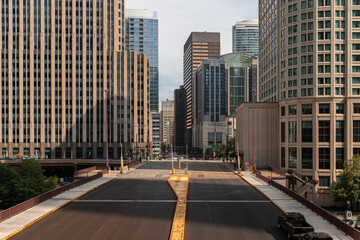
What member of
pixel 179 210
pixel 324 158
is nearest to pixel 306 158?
pixel 324 158

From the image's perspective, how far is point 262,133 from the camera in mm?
77625

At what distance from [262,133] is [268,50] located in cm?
2564

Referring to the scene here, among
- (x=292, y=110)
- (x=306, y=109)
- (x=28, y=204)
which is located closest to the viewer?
(x=28, y=204)

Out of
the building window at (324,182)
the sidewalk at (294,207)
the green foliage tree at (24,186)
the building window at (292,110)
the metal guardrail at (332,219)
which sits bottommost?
the building window at (324,182)

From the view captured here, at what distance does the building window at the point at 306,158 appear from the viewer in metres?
69.1

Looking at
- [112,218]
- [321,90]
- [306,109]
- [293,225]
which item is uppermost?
[321,90]

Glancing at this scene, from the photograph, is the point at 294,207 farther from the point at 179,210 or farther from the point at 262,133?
the point at 262,133

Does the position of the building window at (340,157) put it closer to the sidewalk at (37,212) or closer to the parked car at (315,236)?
the sidewalk at (37,212)

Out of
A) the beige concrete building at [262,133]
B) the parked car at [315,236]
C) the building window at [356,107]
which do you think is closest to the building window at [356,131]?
the building window at [356,107]

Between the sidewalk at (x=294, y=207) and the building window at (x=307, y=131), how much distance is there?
2221 centimetres

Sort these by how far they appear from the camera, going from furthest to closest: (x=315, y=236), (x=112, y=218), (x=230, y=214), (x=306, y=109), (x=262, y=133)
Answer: (x=262, y=133), (x=306, y=109), (x=230, y=214), (x=112, y=218), (x=315, y=236)

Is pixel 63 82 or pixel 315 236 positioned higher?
pixel 63 82

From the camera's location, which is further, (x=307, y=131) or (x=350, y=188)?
(x=307, y=131)

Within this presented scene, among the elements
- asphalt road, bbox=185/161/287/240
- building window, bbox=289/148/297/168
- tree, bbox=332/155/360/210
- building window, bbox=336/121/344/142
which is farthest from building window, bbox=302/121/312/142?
asphalt road, bbox=185/161/287/240
